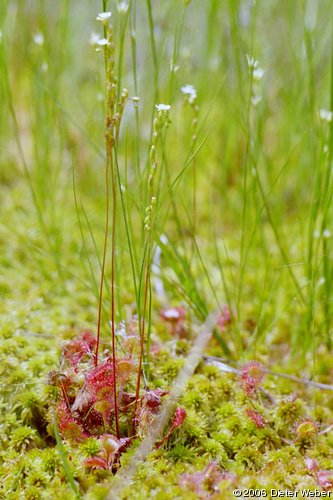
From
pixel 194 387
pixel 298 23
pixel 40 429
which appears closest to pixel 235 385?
pixel 194 387

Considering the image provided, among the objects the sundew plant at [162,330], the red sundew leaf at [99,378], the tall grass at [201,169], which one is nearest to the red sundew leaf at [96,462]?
the sundew plant at [162,330]

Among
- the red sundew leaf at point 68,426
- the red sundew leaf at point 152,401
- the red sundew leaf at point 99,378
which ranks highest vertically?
the red sundew leaf at point 99,378

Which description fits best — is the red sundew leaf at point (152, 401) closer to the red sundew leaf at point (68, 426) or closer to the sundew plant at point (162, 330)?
the sundew plant at point (162, 330)

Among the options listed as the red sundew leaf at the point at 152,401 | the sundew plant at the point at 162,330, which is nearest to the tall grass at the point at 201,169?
the sundew plant at the point at 162,330

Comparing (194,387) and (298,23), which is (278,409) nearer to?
(194,387)

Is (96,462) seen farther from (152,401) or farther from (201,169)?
(201,169)

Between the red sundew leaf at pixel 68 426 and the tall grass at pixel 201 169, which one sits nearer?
the red sundew leaf at pixel 68 426

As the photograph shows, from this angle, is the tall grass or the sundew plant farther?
the tall grass

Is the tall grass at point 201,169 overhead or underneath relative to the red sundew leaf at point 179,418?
overhead

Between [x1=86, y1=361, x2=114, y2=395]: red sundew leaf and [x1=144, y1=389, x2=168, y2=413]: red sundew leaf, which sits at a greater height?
[x1=86, y1=361, x2=114, y2=395]: red sundew leaf

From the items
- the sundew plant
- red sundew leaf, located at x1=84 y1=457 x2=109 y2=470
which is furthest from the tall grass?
red sundew leaf, located at x1=84 y1=457 x2=109 y2=470

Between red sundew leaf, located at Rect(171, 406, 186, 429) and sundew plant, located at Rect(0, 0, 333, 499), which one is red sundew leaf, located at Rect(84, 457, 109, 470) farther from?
red sundew leaf, located at Rect(171, 406, 186, 429)

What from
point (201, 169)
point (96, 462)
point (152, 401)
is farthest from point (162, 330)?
point (201, 169)
